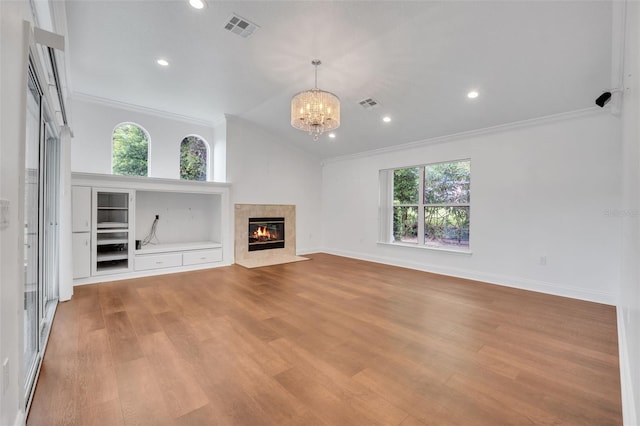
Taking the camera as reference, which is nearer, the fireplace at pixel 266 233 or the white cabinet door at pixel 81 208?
the white cabinet door at pixel 81 208

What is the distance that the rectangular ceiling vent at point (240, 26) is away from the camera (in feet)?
10.4

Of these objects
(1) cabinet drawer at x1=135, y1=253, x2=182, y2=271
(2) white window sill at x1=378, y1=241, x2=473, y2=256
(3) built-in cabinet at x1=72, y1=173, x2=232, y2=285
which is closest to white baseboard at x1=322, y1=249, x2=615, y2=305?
(2) white window sill at x1=378, y1=241, x2=473, y2=256

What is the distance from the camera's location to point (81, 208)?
4.43 meters

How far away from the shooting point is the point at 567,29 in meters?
2.87

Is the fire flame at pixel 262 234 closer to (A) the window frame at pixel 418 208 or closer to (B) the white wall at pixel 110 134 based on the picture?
(B) the white wall at pixel 110 134

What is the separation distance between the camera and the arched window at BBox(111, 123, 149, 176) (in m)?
5.45

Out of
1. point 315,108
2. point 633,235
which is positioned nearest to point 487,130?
point 315,108

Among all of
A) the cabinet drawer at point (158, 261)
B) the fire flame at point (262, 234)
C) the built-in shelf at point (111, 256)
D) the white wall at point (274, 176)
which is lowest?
the cabinet drawer at point (158, 261)

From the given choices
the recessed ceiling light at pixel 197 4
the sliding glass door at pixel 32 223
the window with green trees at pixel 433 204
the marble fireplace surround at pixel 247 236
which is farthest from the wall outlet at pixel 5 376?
the window with green trees at pixel 433 204

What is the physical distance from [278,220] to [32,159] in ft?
16.9

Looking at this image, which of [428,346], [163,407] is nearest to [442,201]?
[428,346]

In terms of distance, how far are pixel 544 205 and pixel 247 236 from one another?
571 cm

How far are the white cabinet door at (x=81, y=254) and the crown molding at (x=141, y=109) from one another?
2.43m

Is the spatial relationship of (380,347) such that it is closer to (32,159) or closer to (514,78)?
(32,159)
